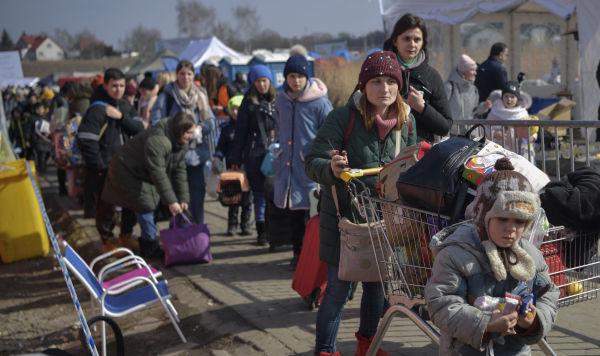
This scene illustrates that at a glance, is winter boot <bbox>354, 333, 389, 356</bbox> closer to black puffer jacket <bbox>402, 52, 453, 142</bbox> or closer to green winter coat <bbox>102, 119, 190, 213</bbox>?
black puffer jacket <bbox>402, 52, 453, 142</bbox>

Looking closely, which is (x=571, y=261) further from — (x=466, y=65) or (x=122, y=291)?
(x=466, y=65)

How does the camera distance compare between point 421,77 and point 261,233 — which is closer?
point 421,77

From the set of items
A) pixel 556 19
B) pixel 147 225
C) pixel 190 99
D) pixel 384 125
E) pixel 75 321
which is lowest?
pixel 75 321

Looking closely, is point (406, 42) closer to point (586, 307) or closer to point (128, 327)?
point (586, 307)

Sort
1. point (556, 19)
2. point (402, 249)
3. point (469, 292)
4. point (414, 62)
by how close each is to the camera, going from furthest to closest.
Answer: point (556, 19)
point (414, 62)
point (402, 249)
point (469, 292)

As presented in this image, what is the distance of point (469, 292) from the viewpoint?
3125 mm

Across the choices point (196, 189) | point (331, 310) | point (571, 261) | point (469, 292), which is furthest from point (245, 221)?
point (469, 292)

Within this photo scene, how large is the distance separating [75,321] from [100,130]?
2940 mm

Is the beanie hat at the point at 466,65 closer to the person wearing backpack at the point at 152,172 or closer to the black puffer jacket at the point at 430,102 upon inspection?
the person wearing backpack at the point at 152,172

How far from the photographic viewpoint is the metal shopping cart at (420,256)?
3.68 metres

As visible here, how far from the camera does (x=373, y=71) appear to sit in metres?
4.27

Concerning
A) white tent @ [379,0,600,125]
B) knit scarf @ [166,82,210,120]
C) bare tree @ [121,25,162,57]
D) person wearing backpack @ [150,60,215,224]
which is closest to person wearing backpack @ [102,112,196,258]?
person wearing backpack @ [150,60,215,224]

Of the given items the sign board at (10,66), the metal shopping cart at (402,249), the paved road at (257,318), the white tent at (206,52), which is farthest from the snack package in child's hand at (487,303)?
the white tent at (206,52)

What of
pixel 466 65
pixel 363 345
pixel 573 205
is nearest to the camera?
pixel 573 205
